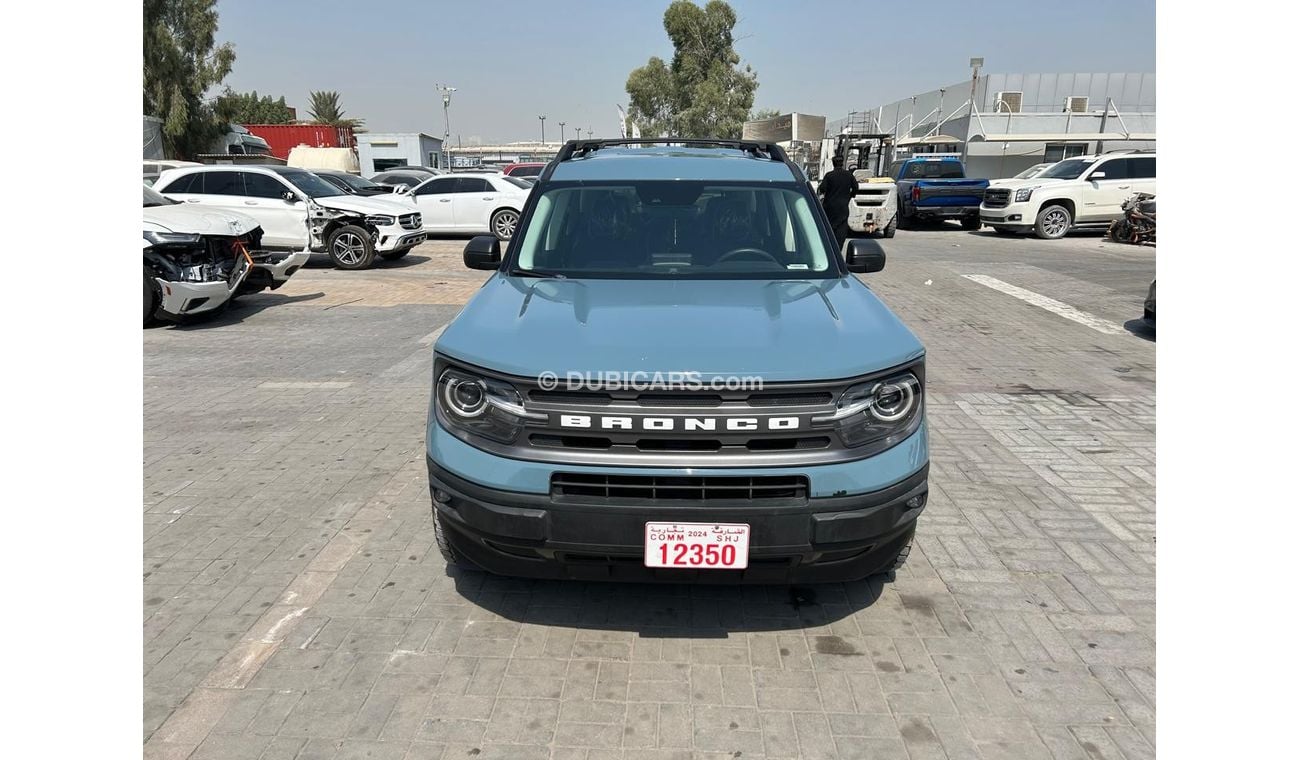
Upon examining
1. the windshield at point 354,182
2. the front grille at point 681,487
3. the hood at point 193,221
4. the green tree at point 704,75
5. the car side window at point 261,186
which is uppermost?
the green tree at point 704,75

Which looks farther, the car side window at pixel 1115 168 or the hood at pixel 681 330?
the car side window at pixel 1115 168

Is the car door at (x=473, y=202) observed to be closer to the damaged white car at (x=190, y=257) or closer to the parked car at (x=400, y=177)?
the parked car at (x=400, y=177)

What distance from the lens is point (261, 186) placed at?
13.5 meters

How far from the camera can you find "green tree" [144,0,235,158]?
37500mm

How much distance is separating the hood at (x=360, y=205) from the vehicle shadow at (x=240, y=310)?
2477 millimetres

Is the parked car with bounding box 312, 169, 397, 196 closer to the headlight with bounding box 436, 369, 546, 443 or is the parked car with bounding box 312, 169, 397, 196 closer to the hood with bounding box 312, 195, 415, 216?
the hood with bounding box 312, 195, 415, 216

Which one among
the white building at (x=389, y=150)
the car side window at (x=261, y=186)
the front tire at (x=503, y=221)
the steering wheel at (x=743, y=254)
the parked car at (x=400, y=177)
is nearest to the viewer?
the steering wheel at (x=743, y=254)

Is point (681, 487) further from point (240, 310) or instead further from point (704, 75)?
point (704, 75)

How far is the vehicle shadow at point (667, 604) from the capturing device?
129 inches

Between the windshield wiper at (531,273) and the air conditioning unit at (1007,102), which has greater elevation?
the air conditioning unit at (1007,102)

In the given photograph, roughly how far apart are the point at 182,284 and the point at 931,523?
8.26m

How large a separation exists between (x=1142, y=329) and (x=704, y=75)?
4620cm

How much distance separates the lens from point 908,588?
357cm

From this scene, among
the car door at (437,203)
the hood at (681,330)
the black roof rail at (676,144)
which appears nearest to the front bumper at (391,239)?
the car door at (437,203)
